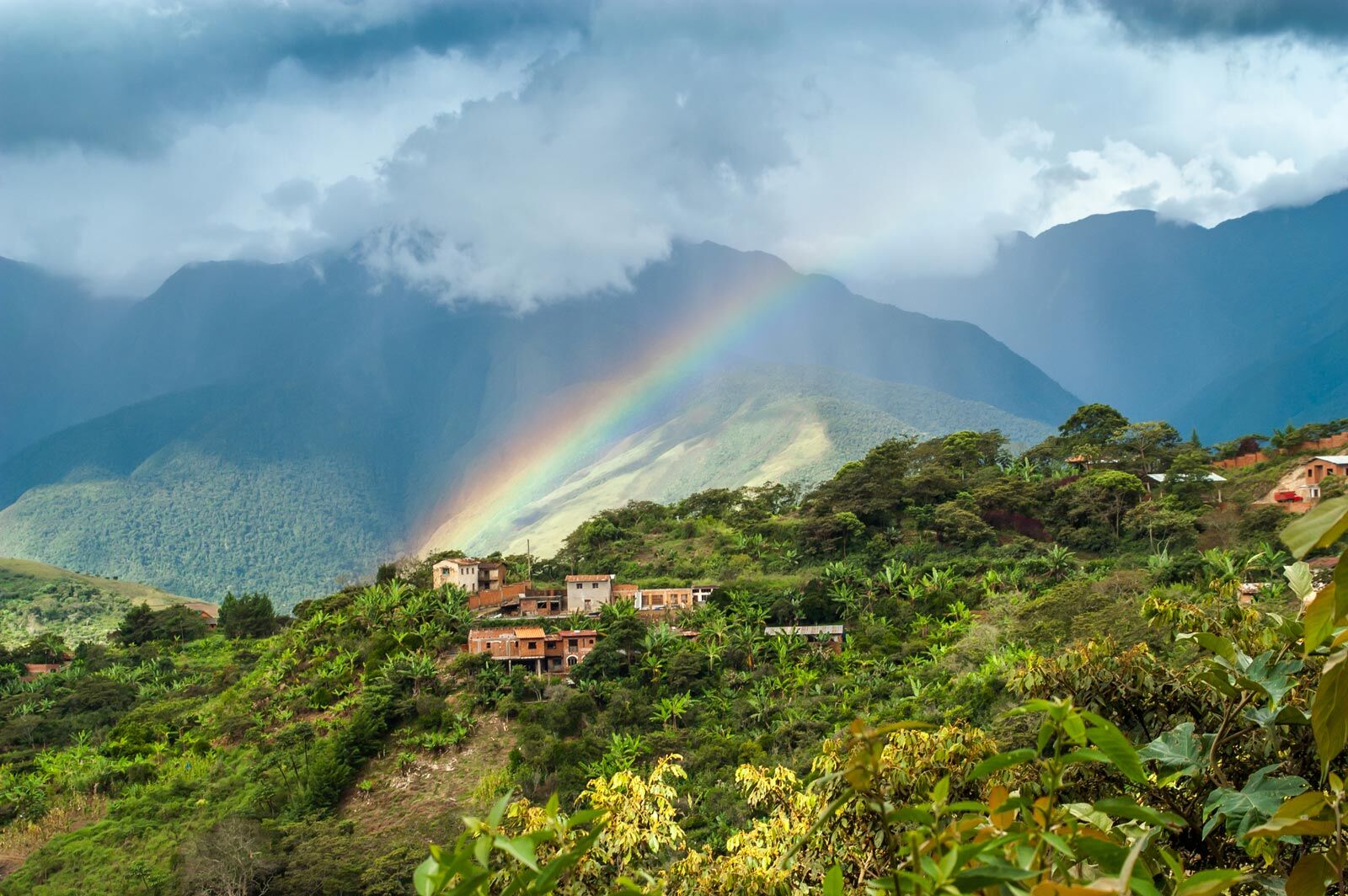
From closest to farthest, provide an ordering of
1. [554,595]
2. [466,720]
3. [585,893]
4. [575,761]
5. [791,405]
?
[585,893] < [575,761] < [466,720] < [554,595] < [791,405]

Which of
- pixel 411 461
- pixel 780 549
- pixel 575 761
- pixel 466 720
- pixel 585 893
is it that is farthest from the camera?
pixel 411 461

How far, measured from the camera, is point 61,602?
151ft

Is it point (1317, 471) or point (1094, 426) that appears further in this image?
point (1094, 426)

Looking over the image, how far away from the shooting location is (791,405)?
74688mm

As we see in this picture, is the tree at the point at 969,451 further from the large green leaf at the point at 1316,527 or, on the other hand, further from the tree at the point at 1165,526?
the large green leaf at the point at 1316,527

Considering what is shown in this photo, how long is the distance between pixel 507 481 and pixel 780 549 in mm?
83018

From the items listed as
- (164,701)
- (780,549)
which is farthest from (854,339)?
(164,701)

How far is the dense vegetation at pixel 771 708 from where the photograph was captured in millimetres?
1484

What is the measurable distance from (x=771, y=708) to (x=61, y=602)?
141 feet

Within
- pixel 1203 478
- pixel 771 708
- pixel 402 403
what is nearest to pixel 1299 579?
pixel 771 708

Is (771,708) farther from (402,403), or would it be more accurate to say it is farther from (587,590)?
(402,403)

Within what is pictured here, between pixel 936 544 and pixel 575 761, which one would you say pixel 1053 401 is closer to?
pixel 936 544

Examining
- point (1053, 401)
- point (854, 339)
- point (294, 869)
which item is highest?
point (854, 339)

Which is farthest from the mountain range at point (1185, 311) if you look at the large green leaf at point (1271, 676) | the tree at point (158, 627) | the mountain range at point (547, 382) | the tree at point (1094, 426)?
the large green leaf at point (1271, 676)
